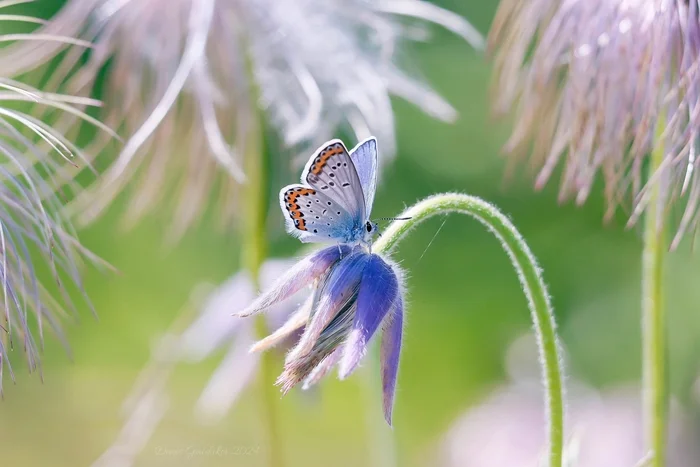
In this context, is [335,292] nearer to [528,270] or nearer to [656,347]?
[528,270]

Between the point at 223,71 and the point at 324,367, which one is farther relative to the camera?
the point at 223,71

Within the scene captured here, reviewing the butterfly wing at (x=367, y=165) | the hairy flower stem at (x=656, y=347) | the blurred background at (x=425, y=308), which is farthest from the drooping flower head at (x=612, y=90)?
the blurred background at (x=425, y=308)

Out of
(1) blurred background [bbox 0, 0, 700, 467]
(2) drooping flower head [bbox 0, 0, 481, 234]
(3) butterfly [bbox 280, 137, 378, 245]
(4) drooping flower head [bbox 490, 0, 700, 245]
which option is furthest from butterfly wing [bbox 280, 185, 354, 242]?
(1) blurred background [bbox 0, 0, 700, 467]

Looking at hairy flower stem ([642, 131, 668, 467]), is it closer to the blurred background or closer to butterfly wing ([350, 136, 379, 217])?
butterfly wing ([350, 136, 379, 217])

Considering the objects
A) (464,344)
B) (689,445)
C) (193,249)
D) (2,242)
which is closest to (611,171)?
(2,242)

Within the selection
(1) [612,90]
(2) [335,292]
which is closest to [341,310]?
(2) [335,292]

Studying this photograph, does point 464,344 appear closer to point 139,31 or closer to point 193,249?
point 193,249
